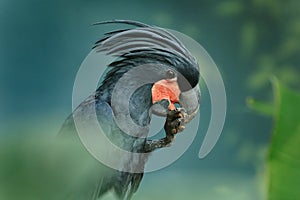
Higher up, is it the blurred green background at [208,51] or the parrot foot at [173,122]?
the blurred green background at [208,51]

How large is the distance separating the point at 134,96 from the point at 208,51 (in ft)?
2.12

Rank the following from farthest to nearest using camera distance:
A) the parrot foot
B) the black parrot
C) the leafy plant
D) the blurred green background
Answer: the blurred green background → the black parrot → the parrot foot → the leafy plant

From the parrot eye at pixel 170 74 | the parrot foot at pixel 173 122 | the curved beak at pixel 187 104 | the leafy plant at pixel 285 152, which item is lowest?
the leafy plant at pixel 285 152

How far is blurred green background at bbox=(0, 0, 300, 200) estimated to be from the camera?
160 cm

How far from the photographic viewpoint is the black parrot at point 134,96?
1.15 m

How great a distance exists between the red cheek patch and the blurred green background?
A: 28cm

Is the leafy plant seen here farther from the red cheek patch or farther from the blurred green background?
the blurred green background

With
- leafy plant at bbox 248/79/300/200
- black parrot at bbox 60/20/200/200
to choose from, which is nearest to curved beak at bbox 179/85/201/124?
black parrot at bbox 60/20/200/200

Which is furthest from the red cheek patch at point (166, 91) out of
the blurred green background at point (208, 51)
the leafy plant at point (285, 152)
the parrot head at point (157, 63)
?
the leafy plant at point (285, 152)

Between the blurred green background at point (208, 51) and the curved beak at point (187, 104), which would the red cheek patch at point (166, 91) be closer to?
the curved beak at point (187, 104)

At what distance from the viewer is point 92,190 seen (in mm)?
1106

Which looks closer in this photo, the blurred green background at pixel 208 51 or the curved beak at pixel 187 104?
the curved beak at pixel 187 104

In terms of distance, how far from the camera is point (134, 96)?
1.27 m

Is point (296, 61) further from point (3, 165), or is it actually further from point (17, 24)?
point (3, 165)
